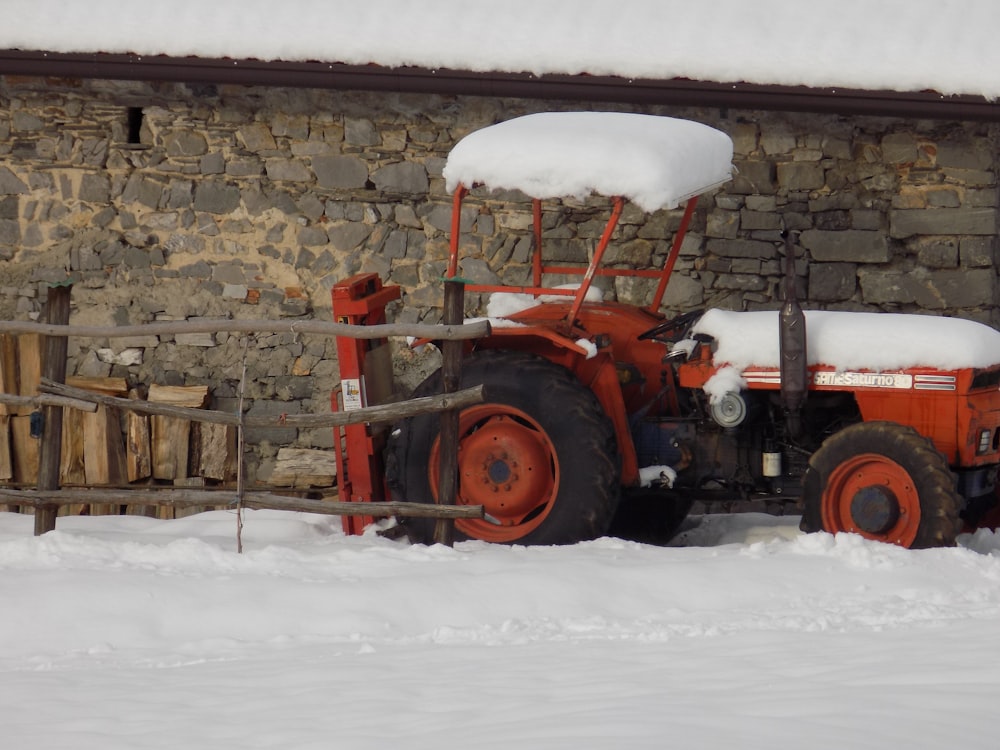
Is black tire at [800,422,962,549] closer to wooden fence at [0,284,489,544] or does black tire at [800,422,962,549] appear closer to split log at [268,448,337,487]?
wooden fence at [0,284,489,544]

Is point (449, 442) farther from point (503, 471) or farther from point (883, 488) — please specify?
point (883, 488)

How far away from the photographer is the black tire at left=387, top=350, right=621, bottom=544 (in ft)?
21.1

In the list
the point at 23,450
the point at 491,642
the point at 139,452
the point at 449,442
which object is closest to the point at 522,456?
the point at 449,442

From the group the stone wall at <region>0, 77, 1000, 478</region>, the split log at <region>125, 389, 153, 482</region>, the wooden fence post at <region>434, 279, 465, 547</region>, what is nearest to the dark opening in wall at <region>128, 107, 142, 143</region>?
the stone wall at <region>0, 77, 1000, 478</region>

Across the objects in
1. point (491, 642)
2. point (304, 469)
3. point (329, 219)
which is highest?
point (329, 219)

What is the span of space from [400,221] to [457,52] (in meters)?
1.06

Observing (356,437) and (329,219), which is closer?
(356,437)

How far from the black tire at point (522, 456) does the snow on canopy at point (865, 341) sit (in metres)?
0.69

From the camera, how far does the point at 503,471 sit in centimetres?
663

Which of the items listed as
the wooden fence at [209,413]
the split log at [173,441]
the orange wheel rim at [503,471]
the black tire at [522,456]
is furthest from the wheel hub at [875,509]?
the split log at [173,441]

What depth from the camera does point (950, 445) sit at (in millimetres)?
6328

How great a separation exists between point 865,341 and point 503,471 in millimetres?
1704

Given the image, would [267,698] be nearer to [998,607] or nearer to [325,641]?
[325,641]

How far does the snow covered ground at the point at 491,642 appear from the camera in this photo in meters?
4.19
